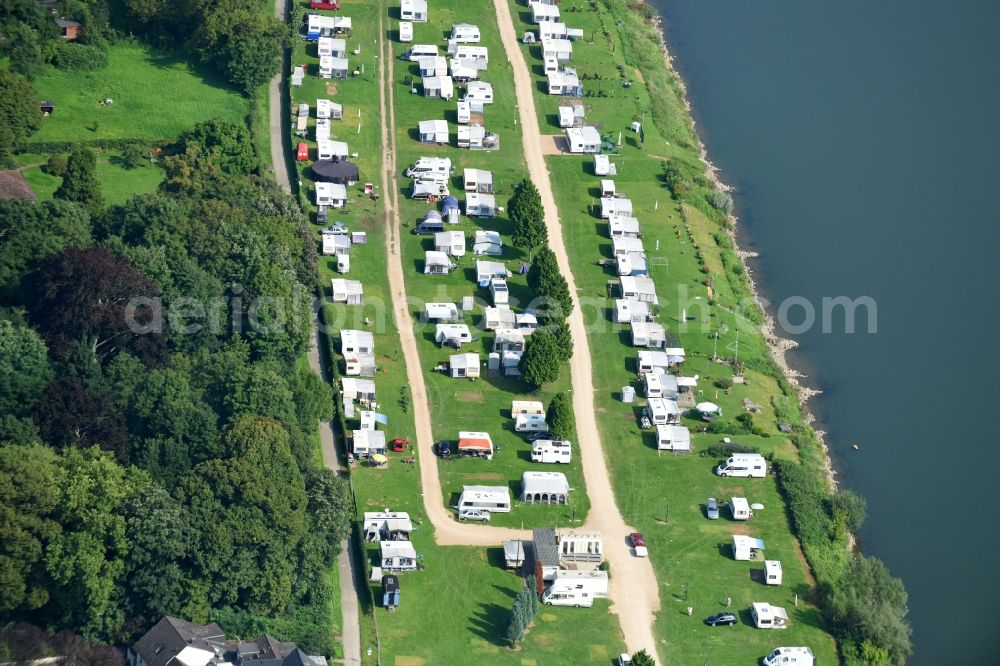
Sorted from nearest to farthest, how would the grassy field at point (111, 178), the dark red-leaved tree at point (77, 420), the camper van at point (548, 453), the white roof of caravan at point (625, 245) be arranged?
the dark red-leaved tree at point (77, 420)
the camper van at point (548, 453)
the grassy field at point (111, 178)
the white roof of caravan at point (625, 245)

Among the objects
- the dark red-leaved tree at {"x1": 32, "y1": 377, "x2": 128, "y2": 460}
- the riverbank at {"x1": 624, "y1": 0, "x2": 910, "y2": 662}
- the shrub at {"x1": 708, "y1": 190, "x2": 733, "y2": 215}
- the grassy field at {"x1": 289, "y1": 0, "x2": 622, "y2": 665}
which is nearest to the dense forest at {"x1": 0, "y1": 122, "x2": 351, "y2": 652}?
the dark red-leaved tree at {"x1": 32, "y1": 377, "x2": 128, "y2": 460}

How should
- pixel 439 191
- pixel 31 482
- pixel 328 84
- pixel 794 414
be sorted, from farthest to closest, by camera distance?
pixel 328 84 < pixel 439 191 < pixel 794 414 < pixel 31 482

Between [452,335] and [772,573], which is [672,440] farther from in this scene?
[452,335]

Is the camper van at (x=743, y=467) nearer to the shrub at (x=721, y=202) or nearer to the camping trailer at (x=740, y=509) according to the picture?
the camping trailer at (x=740, y=509)

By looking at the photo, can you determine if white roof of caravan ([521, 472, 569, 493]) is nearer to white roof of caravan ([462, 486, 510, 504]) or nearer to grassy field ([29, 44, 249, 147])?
white roof of caravan ([462, 486, 510, 504])

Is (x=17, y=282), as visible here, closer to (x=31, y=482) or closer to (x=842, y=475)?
(x=31, y=482)

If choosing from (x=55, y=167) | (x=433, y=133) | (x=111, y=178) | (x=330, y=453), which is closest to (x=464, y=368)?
(x=330, y=453)

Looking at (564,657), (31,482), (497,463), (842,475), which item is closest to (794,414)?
(842,475)

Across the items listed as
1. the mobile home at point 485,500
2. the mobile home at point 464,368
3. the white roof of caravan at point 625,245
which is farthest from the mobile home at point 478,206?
the mobile home at point 485,500
